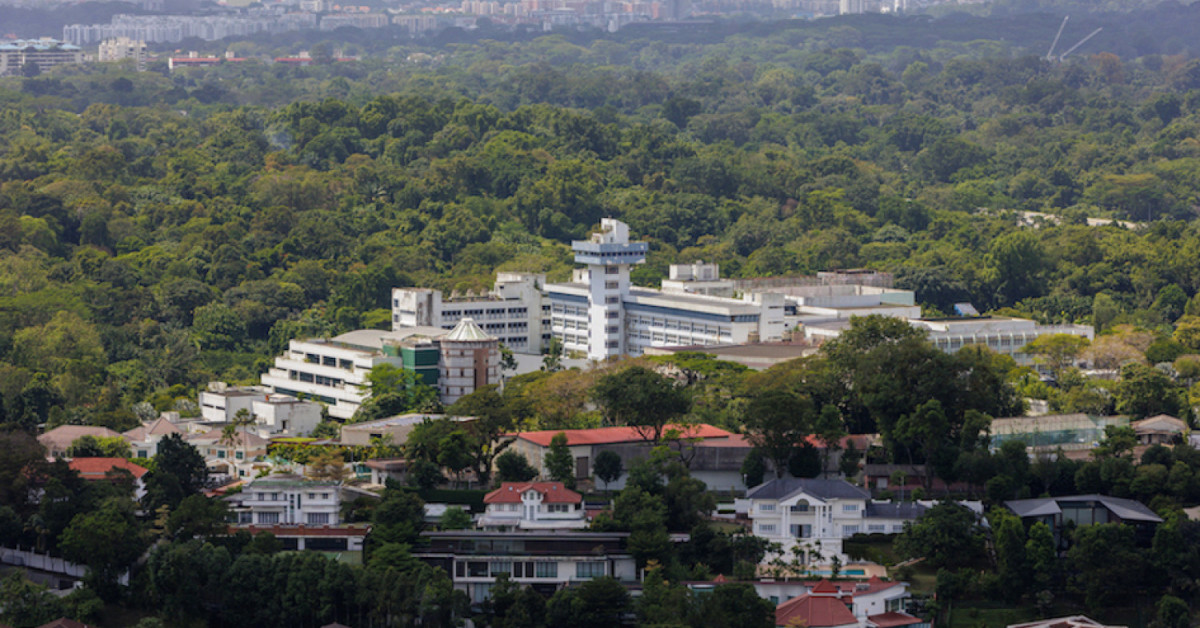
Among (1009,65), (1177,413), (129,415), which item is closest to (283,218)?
(129,415)

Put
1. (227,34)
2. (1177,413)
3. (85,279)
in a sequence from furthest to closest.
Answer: (227,34), (85,279), (1177,413)

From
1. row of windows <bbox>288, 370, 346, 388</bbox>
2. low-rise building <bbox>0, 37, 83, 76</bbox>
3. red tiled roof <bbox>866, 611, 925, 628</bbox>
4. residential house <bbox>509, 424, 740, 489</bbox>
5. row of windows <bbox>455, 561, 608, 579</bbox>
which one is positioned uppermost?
low-rise building <bbox>0, 37, 83, 76</bbox>

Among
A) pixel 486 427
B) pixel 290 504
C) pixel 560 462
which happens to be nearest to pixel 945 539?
pixel 560 462

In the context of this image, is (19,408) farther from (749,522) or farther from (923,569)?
(923,569)

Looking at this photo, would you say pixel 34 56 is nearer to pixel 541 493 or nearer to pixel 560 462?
pixel 560 462

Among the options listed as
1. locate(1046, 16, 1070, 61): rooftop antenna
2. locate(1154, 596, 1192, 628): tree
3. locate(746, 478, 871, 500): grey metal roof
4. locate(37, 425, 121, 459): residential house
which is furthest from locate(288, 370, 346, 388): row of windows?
locate(1046, 16, 1070, 61): rooftop antenna

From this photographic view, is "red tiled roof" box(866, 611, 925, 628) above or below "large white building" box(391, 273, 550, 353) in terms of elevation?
below

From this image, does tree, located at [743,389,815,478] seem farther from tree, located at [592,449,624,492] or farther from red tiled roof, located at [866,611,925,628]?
red tiled roof, located at [866,611,925,628]
